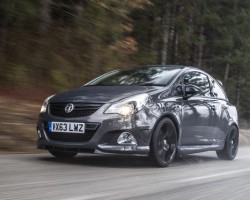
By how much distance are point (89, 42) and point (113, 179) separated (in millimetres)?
8779

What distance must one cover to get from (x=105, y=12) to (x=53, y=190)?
8.14 m

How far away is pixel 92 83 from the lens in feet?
29.0

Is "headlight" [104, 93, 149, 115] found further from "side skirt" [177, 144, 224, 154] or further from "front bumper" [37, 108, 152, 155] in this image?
"side skirt" [177, 144, 224, 154]

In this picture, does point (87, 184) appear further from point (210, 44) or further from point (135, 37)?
point (210, 44)

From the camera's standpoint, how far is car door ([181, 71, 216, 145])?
8.38 metres

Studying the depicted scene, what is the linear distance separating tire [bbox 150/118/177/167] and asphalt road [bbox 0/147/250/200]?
162 mm

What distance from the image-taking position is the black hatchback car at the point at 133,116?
7.21 m

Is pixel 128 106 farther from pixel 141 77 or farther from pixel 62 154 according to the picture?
pixel 62 154

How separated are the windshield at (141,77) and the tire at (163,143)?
71 cm

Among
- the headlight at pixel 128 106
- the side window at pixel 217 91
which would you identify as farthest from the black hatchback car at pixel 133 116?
the side window at pixel 217 91

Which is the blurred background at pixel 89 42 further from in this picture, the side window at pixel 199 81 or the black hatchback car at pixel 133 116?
the side window at pixel 199 81

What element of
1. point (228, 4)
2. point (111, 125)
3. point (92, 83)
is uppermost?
point (228, 4)

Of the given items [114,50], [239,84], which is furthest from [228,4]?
[114,50]

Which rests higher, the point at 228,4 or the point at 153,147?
the point at 228,4
